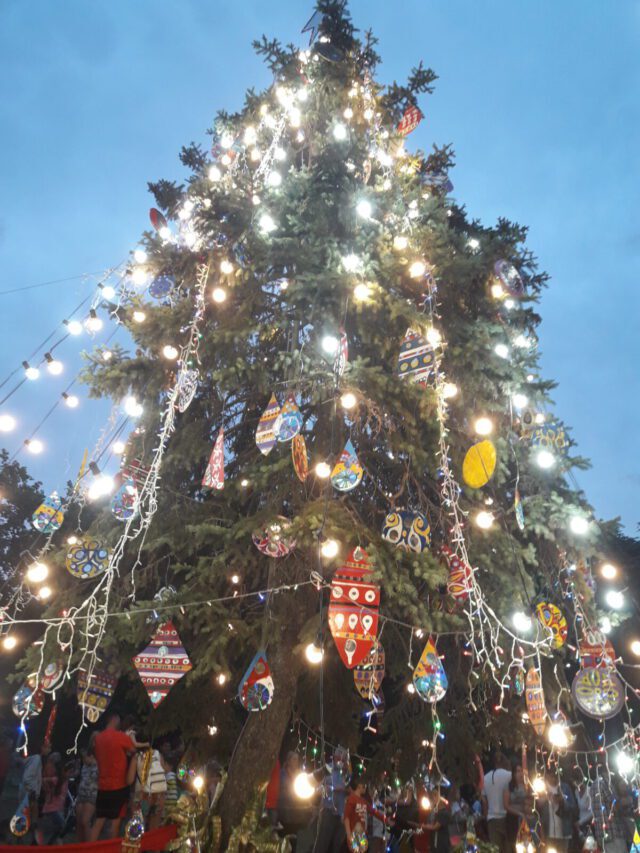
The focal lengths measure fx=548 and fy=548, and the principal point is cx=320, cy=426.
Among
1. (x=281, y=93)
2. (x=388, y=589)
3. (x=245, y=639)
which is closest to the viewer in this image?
(x=388, y=589)

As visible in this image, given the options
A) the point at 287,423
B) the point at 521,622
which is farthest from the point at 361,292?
the point at 521,622

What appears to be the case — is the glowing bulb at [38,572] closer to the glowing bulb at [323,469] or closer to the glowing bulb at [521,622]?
the glowing bulb at [323,469]

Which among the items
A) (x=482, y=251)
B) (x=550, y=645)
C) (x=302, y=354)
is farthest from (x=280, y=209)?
(x=550, y=645)

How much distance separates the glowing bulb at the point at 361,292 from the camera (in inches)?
280

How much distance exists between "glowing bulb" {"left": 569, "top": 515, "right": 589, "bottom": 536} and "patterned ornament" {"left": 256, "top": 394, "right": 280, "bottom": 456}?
150 inches

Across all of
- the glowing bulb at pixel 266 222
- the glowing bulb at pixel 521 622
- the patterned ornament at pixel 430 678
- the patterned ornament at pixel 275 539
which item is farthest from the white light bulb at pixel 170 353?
the glowing bulb at pixel 521 622

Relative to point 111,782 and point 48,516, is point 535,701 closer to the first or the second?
point 111,782

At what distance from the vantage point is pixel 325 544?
587 centimetres

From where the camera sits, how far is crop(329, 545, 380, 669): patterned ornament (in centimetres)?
561

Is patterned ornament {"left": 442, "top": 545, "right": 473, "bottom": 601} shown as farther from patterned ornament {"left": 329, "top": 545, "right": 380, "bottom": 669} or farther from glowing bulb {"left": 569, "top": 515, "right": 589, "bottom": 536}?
glowing bulb {"left": 569, "top": 515, "right": 589, "bottom": 536}

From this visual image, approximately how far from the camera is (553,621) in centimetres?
696

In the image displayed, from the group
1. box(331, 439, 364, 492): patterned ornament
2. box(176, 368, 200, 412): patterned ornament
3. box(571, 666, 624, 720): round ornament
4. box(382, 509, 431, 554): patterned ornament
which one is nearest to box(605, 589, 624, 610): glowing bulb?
box(571, 666, 624, 720): round ornament

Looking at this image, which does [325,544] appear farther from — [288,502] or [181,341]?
[181,341]

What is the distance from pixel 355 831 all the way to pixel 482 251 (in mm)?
7774
